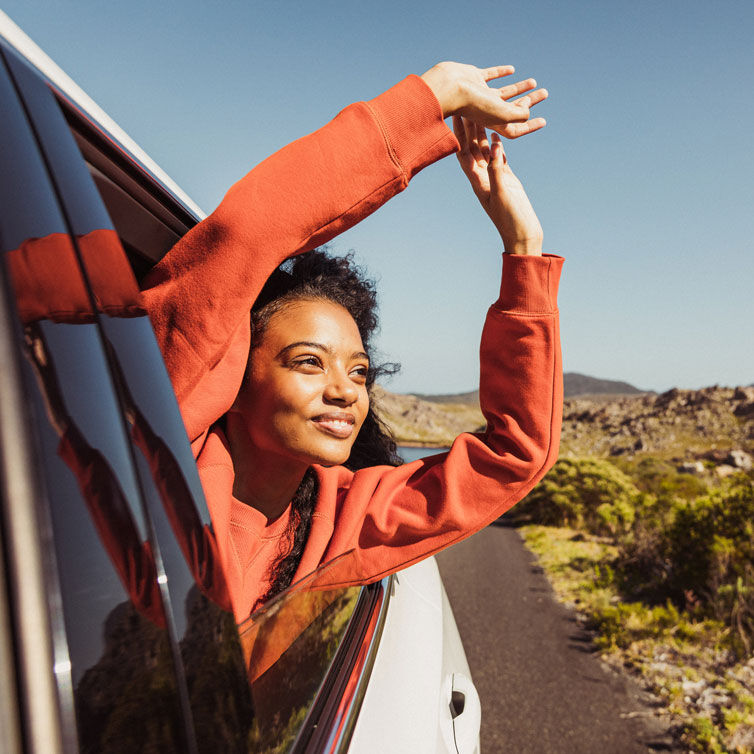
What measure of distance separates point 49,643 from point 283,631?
24.0 inches

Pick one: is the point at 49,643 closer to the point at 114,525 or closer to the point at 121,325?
the point at 114,525

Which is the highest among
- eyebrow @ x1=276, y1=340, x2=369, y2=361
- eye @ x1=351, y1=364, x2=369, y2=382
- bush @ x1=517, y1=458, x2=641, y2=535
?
eyebrow @ x1=276, y1=340, x2=369, y2=361

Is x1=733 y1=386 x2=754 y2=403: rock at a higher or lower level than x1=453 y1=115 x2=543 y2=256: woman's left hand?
lower

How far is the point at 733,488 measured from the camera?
20.6 ft

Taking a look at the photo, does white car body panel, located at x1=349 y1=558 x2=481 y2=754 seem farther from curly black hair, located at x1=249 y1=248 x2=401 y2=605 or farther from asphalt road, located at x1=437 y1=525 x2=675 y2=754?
asphalt road, located at x1=437 y1=525 x2=675 y2=754

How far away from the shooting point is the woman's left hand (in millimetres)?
1525

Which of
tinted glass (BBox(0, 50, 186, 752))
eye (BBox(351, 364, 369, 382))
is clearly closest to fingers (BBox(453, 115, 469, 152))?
eye (BBox(351, 364, 369, 382))

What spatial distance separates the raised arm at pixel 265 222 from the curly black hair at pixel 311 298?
35cm

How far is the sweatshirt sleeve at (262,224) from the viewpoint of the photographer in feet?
3.60

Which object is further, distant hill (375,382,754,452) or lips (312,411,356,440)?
distant hill (375,382,754,452)

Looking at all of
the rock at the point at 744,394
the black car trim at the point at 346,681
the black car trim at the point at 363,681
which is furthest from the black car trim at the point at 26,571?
the rock at the point at 744,394

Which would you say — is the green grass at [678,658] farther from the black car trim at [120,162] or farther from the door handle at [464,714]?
the black car trim at [120,162]

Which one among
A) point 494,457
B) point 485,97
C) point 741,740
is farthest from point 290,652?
point 741,740

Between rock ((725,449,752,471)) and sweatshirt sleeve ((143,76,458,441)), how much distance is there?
2194 cm
